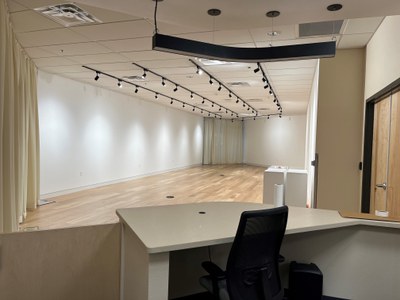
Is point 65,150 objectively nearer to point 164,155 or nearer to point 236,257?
point 164,155

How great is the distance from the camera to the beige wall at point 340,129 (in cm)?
448

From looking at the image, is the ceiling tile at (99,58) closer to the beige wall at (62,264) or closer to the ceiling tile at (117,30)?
the ceiling tile at (117,30)

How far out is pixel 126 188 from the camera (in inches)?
341

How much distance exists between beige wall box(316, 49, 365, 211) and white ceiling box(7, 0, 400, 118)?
13.0 inches

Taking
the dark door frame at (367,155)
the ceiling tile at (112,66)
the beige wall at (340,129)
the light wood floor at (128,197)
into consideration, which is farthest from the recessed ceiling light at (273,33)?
the light wood floor at (128,197)

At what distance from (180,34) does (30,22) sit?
1984 mm

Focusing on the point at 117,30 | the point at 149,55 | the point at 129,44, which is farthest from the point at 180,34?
the point at 149,55

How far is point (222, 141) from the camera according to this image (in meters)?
18.4

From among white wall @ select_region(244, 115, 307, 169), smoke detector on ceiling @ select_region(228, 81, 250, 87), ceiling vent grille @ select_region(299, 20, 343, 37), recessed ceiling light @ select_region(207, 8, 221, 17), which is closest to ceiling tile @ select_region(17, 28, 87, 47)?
recessed ceiling light @ select_region(207, 8, 221, 17)

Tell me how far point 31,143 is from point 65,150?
62.7 inches

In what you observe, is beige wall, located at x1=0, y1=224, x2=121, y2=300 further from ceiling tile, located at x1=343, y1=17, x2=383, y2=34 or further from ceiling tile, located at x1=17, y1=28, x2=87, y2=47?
ceiling tile, located at x1=343, y1=17, x2=383, y2=34

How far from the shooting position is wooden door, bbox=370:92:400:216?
3.23m

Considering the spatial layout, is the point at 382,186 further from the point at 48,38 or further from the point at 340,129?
the point at 48,38

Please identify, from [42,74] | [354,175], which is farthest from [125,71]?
[354,175]
